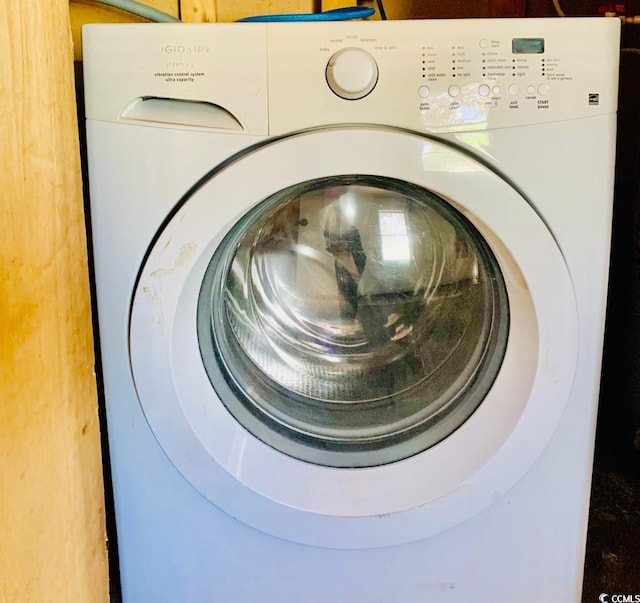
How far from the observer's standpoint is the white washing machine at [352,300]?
0.71 m

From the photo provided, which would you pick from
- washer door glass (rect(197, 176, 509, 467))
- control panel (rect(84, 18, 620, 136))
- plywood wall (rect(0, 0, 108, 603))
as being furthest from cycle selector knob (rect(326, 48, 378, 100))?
plywood wall (rect(0, 0, 108, 603))

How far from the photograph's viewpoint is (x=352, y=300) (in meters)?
0.91

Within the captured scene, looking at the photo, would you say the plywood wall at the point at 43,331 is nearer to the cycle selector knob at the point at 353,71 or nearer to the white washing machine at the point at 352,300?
the white washing machine at the point at 352,300

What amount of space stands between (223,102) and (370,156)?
175 millimetres

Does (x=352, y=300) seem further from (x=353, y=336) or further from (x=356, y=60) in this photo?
(x=356, y=60)

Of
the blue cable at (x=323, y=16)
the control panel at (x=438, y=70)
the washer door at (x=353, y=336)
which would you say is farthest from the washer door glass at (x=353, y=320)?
the blue cable at (x=323, y=16)

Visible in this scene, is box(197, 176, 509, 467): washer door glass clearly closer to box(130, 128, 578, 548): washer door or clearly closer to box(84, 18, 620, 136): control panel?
box(130, 128, 578, 548): washer door

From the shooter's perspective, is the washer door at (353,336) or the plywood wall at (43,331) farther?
the washer door at (353,336)

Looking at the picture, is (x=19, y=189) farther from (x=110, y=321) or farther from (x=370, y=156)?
(x=370, y=156)

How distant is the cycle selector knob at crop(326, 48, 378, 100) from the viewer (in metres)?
0.70

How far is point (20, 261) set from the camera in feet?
2.09

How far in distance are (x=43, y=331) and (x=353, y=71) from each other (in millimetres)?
439

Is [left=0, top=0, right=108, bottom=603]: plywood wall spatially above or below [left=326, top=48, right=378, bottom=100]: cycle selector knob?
below

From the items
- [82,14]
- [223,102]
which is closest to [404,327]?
[223,102]
